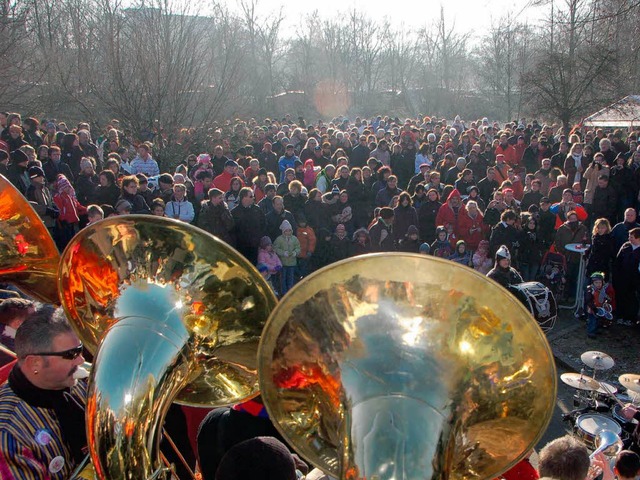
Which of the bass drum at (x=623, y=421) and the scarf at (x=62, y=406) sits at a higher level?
the scarf at (x=62, y=406)

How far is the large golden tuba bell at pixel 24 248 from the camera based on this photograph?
3.06 m

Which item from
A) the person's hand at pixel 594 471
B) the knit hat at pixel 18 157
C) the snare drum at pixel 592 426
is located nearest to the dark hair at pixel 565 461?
the person's hand at pixel 594 471

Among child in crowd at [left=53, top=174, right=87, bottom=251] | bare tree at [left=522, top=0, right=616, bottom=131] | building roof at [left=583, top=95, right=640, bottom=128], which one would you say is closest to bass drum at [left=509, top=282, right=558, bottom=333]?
child in crowd at [left=53, top=174, right=87, bottom=251]

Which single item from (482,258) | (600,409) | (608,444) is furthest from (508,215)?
(608,444)

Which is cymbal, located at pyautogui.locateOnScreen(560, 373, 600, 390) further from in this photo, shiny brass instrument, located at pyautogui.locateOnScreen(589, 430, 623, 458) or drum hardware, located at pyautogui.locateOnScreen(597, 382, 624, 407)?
shiny brass instrument, located at pyautogui.locateOnScreen(589, 430, 623, 458)

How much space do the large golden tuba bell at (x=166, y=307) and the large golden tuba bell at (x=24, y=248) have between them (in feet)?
2.39

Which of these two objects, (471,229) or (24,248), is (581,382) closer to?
(471,229)

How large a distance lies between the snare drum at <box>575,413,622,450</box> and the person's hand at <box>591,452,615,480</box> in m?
0.67

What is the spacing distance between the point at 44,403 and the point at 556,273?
712cm

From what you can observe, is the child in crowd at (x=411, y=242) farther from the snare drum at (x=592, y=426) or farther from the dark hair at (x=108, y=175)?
the dark hair at (x=108, y=175)

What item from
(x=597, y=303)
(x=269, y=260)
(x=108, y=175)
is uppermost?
(x=108, y=175)

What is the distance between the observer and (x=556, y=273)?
788 cm

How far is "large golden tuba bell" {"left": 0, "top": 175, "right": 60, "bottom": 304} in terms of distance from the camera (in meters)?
3.06

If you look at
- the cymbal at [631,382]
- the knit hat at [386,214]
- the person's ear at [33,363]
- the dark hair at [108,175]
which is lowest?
the cymbal at [631,382]
